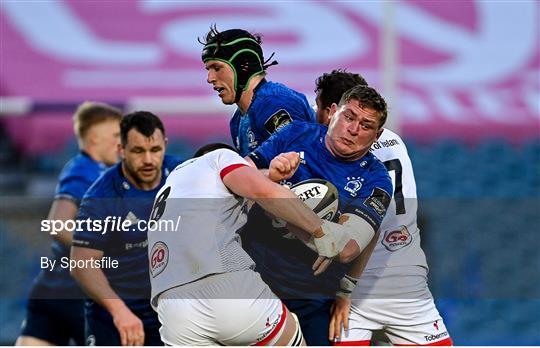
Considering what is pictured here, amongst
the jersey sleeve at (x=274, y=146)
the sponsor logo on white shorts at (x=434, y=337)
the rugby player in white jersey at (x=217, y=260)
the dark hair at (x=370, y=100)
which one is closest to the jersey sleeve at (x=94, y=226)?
the rugby player in white jersey at (x=217, y=260)

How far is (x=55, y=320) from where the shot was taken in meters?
6.07

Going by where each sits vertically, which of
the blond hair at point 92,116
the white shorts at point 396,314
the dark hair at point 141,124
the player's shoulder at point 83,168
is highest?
the blond hair at point 92,116

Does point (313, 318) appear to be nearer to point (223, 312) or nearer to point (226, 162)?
point (223, 312)

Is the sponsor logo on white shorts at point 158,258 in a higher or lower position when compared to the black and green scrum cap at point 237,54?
lower

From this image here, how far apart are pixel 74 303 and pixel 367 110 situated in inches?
93.6

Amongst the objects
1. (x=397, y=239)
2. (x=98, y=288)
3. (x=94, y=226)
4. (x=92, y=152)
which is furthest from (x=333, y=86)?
(x=92, y=152)

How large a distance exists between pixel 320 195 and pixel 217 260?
0.51 meters

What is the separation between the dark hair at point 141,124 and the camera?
5188 millimetres

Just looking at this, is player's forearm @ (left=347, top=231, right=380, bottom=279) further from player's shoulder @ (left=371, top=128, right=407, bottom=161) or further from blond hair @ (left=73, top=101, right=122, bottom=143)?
blond hair @ (left=73, top=101, right=122, bottom=143)

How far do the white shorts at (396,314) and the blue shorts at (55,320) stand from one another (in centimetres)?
181

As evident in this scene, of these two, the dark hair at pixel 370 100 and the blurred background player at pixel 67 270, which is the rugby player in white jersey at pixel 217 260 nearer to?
the dark hair at pixel 370 100

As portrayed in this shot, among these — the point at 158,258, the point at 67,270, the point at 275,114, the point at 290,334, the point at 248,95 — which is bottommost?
the point at 290,334

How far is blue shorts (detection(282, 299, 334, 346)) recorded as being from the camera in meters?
4.73

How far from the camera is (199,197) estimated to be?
4.18 metres
